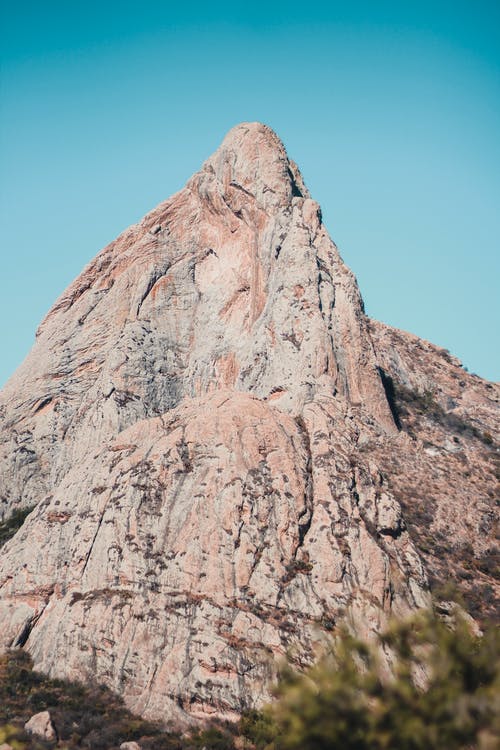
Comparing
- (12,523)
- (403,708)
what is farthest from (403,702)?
(12,523)

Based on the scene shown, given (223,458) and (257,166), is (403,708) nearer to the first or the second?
(223,458)

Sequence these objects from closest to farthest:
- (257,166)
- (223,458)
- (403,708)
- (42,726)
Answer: (403,708), (42,726), (223,458), (257,166)

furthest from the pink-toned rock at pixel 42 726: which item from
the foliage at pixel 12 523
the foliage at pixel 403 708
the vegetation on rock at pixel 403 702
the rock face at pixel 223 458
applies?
the foliage at pixel 12 523

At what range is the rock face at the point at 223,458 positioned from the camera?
126 feet

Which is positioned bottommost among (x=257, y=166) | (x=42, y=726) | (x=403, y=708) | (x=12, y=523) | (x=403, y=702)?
(x=42, y=726)

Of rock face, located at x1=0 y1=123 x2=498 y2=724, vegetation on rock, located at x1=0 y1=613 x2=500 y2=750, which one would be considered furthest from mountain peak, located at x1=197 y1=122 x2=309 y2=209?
vegetation on rock, located at x1=0 y1=613 x2=500 y2=750

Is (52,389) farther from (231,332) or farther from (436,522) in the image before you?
(436,522)

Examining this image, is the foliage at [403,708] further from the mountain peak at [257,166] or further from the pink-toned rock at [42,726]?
the mountain peak at [257,166]

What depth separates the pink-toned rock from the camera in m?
33.1

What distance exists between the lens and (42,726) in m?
33.5

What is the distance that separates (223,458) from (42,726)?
59.1 ft

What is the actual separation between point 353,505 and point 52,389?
38.7 m

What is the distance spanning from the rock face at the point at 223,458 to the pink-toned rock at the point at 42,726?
407cm

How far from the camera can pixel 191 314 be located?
244 feet
